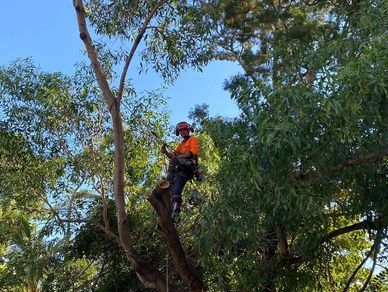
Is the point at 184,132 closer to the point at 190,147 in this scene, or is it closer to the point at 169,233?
the point at 190,147

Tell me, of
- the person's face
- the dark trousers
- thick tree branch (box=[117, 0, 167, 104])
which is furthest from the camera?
the person's face

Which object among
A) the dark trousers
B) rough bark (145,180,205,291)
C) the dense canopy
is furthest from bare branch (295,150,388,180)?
the dark trousers

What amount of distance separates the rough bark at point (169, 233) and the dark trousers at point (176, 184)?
369 mm

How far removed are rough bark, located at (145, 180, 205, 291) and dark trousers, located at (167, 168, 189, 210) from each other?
1.21 feet

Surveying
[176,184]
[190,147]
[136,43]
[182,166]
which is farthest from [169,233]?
[136,43]

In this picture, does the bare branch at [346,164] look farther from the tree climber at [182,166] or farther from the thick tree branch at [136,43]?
the thick tree branch at [136,43]

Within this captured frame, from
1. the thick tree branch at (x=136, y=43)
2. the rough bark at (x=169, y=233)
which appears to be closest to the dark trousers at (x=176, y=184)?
the rough bark at (x=169, y=233)

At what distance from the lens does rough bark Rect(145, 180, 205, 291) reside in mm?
5523

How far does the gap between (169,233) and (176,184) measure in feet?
2.35

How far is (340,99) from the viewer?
4.24 metres

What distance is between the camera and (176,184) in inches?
248

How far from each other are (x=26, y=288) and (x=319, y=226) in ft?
20.4

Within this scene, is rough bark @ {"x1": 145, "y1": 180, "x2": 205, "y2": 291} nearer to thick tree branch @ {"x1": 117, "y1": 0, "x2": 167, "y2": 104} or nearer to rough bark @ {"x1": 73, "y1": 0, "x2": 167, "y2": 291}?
rough bark @ {"x1": 73, "y1": 0, "x2": 167, "y2": 291}

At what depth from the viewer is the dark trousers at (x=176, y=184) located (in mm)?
6098
